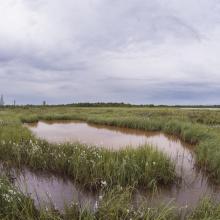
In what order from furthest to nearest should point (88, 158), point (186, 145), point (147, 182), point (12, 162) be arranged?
point (186, 145) < point (12, 162) < point (88, 158) < point (147, 182)

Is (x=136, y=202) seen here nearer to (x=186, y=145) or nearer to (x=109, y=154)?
(x=109, y=154)

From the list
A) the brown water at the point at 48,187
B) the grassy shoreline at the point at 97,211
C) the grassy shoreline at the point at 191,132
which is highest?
the grassy shoreline at the point at 191,132

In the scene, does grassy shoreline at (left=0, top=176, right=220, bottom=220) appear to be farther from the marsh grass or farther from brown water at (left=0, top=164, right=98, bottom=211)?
the marsh grass

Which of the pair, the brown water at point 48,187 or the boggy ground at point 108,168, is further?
the brown water at point 48,187

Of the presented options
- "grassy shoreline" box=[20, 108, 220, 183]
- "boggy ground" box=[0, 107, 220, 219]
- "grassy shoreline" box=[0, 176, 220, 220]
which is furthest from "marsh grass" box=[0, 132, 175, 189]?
"grassy shoreline" box=[20, 108, 220, 183]

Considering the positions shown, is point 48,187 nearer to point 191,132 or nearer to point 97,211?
point 97,211

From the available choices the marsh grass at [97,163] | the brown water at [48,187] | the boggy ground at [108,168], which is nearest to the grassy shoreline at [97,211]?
the boggy ground at [108,168]

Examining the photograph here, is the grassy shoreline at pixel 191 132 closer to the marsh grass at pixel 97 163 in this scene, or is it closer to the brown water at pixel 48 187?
the marsh grass at pixel 97 163

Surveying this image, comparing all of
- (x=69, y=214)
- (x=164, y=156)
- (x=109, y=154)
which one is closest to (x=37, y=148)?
(x=109, y=154)

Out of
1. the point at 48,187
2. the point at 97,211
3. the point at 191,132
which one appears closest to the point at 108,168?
the point at 48,187

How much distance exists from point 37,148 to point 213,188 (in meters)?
5.24

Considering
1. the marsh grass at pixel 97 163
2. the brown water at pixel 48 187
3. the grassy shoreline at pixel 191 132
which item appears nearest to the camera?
the brown water at pixel 48 187

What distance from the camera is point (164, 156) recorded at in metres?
8.34

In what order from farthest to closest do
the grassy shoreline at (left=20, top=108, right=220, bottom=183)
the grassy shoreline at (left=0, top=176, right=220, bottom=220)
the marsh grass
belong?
the grassy shoreline at (left=20, top=108, right=220, bottom=183) → the marsh grass → the grassy shoreline at (left=0, top=176, right=220, bottom=220)
